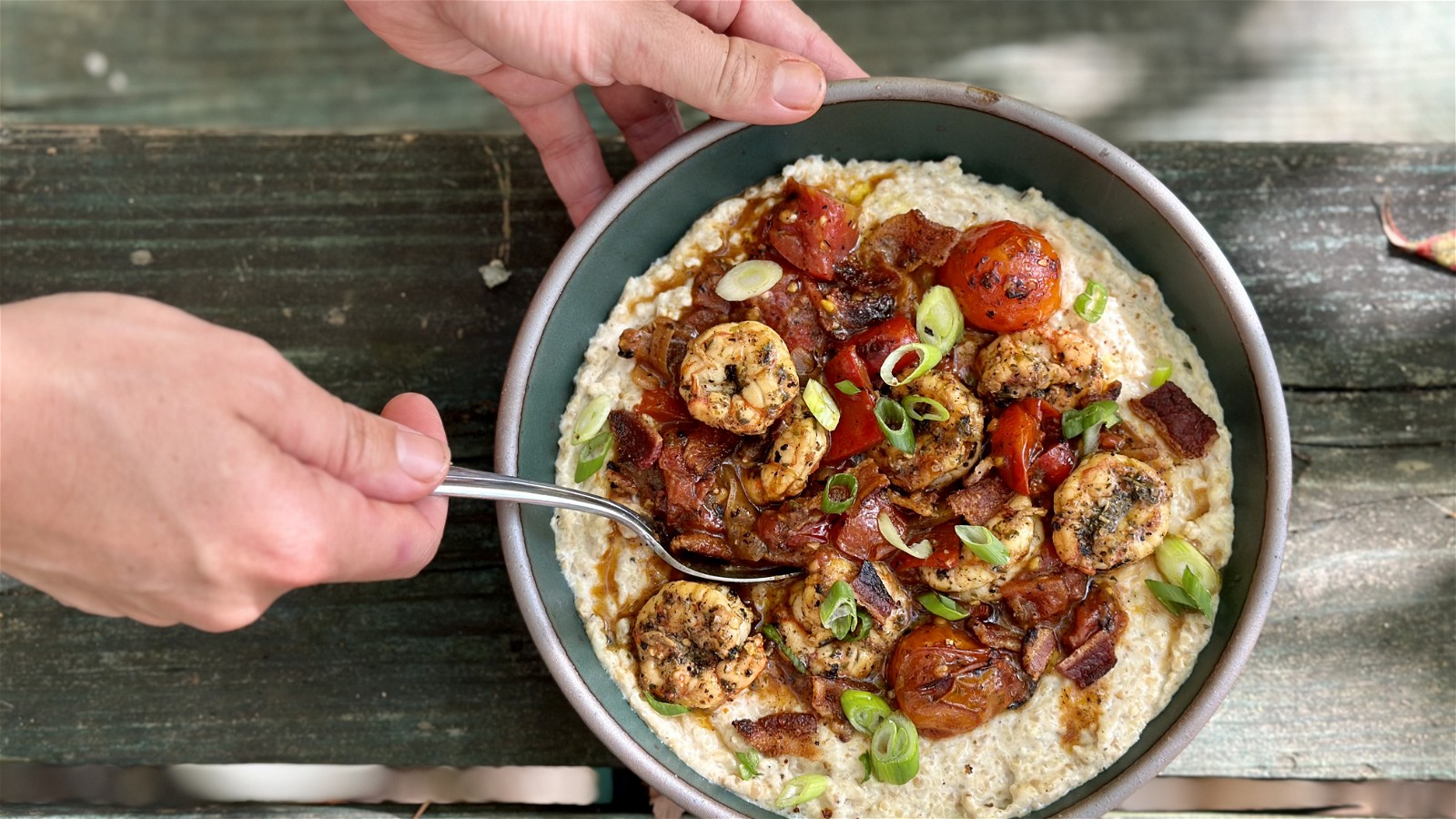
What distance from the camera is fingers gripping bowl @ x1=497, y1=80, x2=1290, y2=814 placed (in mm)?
2652

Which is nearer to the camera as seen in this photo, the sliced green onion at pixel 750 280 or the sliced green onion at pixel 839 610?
the sliced green onion at pixel 839 610

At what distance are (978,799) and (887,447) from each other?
108 cm

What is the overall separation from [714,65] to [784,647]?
5.50 feet

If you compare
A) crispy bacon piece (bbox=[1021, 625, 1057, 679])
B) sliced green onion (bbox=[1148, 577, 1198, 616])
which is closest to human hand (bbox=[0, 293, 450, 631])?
crispy bacon piece (bbox=[1021, 625, 1057, 679])

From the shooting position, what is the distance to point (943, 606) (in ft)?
9.27

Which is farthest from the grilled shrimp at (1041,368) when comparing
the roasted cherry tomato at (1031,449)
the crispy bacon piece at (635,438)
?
the crispy bacon piece at (635,438)

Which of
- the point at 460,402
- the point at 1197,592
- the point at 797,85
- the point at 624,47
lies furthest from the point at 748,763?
the point at 624,47

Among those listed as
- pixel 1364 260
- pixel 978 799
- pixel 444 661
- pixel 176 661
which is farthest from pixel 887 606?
pixel 176 661

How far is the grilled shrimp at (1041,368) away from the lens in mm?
2779

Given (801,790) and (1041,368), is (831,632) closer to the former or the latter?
(801,790)

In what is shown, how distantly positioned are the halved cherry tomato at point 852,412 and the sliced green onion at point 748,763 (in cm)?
90

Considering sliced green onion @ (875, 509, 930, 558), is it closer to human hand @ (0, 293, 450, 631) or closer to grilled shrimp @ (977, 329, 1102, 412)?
grilled shrimp @ (977, 329, 1102, 412)

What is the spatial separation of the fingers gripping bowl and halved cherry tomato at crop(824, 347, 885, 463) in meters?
0.69

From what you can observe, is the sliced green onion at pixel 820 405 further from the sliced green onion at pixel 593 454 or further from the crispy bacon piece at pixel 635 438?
the sliced green onion at pixel 593 454
